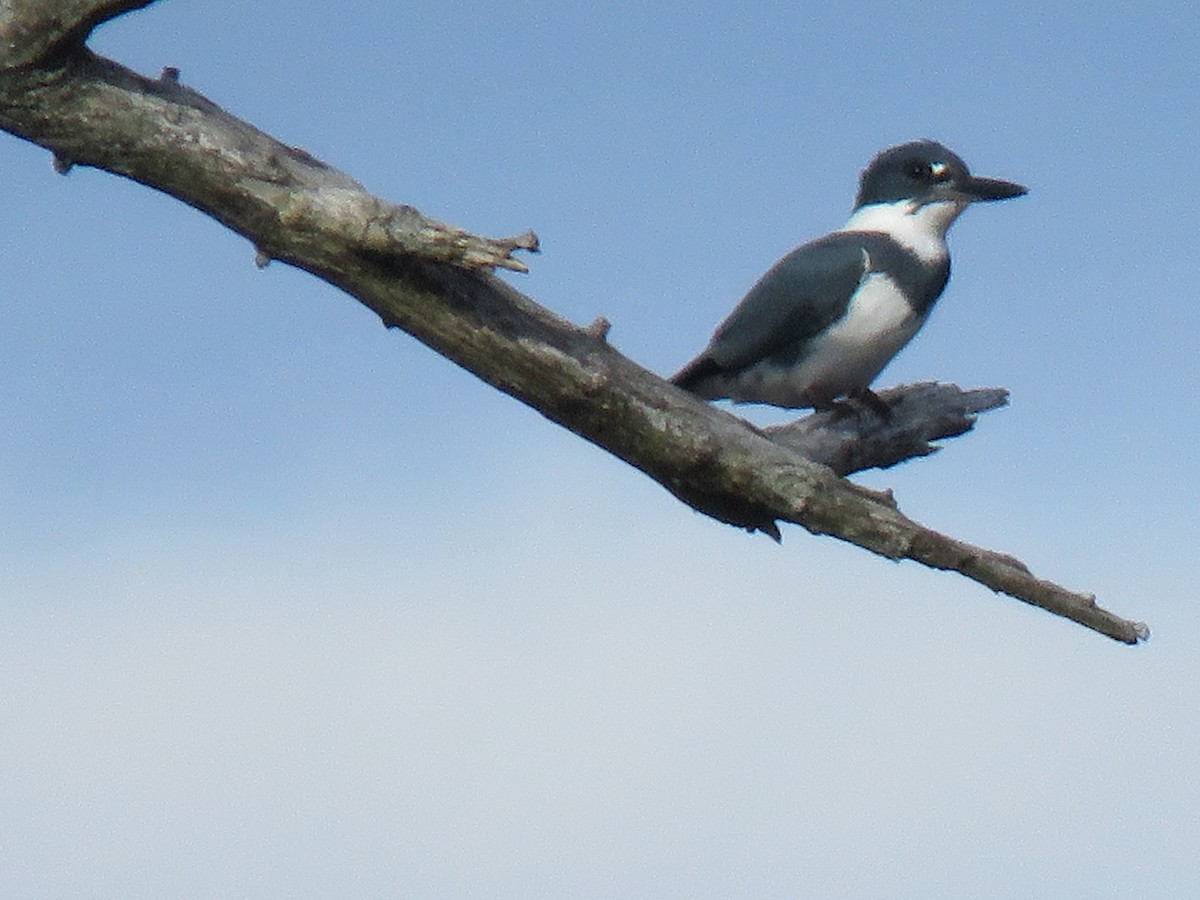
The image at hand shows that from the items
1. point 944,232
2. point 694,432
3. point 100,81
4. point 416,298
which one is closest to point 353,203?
point 416,298

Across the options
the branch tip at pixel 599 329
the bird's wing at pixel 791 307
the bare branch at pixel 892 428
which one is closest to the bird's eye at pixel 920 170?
the bird's wing at pixel 791 307

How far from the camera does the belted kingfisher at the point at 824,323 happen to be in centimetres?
522

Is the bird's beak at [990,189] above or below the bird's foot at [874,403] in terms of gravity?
above

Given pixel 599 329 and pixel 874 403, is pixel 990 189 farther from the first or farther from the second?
pixel 599 329

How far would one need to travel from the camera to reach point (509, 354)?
4.32 m

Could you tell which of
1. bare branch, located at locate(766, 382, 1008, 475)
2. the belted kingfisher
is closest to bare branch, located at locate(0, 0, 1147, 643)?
bare branch, located at locate(766, 382, 1008, 475)

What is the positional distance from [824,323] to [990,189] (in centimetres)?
85

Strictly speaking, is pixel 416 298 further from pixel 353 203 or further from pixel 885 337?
pixel 885 337

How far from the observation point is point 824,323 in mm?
5223

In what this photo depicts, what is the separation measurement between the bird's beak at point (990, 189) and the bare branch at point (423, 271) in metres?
1.55

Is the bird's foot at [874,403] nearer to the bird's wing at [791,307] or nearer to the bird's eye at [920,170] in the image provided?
the bird's wing at [791,307]

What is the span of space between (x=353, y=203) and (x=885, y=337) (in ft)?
6.05

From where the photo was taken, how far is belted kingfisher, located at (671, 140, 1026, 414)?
17.1 ft

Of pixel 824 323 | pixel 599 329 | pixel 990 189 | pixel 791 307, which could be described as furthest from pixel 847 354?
pixel 599 329
